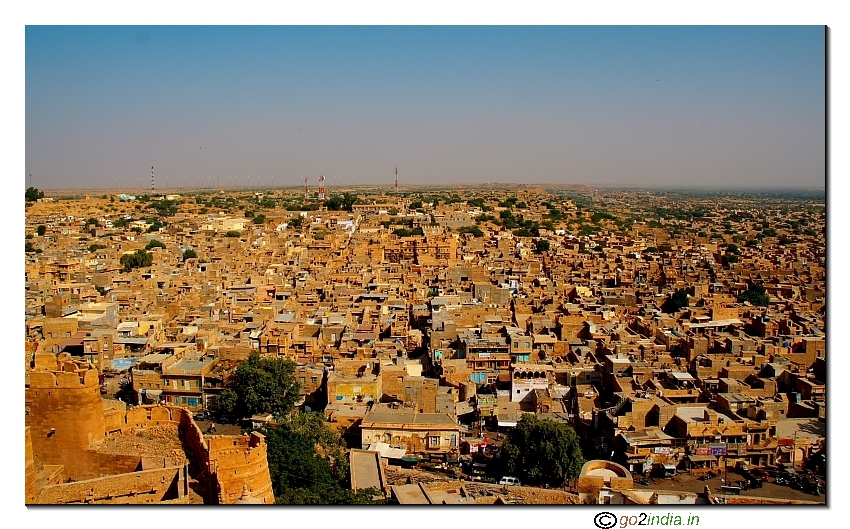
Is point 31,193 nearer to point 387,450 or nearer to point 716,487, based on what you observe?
point 387,450

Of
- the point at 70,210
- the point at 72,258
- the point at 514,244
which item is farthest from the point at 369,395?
the point at 70,210

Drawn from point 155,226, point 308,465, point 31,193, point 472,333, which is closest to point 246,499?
point 308,465

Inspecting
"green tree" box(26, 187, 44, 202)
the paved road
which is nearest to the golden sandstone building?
"green tree" box(26, 187, 44, 202)

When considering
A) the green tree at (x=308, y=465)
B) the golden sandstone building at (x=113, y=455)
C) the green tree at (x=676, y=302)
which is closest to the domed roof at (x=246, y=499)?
the golden sandstone building at (x=113, y=455)

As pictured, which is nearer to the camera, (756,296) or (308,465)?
(308,465)

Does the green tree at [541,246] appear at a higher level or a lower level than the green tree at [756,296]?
higher

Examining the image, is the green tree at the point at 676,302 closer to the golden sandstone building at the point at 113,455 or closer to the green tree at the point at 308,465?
the green tree at the point at 308,465

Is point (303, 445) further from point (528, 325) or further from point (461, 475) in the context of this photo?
point (528, 325)

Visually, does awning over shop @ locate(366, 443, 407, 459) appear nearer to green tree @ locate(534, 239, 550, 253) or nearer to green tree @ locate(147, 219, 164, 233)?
green tree @ locate(534, 239, 550, 253)
